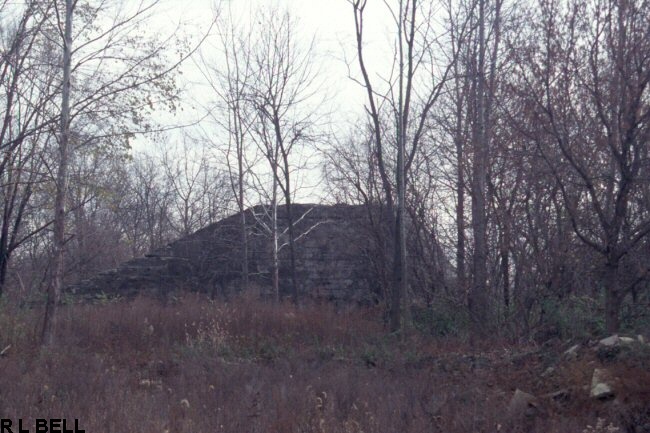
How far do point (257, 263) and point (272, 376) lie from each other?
42.3ft

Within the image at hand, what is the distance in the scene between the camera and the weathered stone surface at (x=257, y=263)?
22422 millimetres

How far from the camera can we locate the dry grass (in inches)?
315

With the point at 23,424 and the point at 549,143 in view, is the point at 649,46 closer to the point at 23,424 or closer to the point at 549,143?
the point at 549,143

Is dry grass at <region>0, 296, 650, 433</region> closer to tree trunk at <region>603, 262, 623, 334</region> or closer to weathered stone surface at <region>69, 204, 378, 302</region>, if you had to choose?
tree trunk at <region>603, 262, 623, 334</region>

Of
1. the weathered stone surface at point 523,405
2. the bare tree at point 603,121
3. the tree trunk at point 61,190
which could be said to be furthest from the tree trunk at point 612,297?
the tree trunk at point 61,190

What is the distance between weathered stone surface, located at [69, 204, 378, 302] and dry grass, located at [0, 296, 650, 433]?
17.4 ft

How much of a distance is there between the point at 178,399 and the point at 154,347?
5.02 m

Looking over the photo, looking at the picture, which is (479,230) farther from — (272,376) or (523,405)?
(523,405)

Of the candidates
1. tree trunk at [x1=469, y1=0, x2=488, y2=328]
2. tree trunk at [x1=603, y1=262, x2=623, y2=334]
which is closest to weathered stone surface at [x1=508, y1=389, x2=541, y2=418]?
tree trunk at [x1=603, y1=262, x2=623, y2=334]

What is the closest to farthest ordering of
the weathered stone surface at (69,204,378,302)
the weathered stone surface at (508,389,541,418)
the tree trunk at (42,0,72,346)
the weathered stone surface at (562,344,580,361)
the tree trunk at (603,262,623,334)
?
the weathered stone surface at (508,389,541,418)
the weathered stone surface at (562,344,580,361)
the tree trunk at (603,262,623,334)
the tree trunk at (42,0,72,346)
the weathered stone surface at (69,204,378,302)

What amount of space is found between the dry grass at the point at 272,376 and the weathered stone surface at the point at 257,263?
17.4ft

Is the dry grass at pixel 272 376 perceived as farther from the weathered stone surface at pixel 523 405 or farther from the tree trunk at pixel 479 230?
the tree trunk at pixel 479 230

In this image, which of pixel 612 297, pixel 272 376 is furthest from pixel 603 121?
pixel 272 376

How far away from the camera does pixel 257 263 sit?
24000 mm
